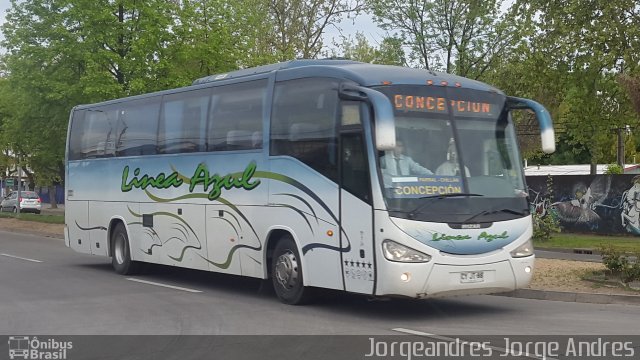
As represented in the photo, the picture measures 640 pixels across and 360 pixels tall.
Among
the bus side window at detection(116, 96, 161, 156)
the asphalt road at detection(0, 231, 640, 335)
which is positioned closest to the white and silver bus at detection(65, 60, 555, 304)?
the asphalt road at detection(0, 231, 640, 335)

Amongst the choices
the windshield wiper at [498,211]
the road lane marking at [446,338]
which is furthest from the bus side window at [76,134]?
the road lane marking at [446,338]

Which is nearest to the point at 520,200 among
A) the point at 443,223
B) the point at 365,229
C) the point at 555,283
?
the point at 443,223

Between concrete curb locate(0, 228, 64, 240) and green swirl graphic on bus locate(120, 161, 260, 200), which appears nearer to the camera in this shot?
green swirl graphic on bus locate(120, 161, 260, 200)

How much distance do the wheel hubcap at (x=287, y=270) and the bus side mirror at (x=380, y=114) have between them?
268 centimetres

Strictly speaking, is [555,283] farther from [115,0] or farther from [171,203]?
[115,0]

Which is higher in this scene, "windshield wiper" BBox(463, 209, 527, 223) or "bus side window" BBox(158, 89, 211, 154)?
"bus side window" BBox(158, 89, 211, 154)

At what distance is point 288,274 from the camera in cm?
1179

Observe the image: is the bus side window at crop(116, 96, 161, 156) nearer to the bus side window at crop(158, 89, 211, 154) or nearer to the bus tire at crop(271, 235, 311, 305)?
the bus side window at crop(158, 89, 211, 154)

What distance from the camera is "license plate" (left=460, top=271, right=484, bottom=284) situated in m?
10.2

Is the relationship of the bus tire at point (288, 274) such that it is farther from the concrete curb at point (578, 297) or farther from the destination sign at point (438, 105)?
the concrete curb at point (578, 297)

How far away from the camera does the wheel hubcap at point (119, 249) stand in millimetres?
16688

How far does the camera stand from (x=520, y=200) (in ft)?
35.9

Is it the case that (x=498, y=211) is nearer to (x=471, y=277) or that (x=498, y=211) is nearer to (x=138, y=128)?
(x=471, y=277)

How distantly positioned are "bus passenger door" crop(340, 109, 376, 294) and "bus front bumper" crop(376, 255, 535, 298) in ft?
1.12
